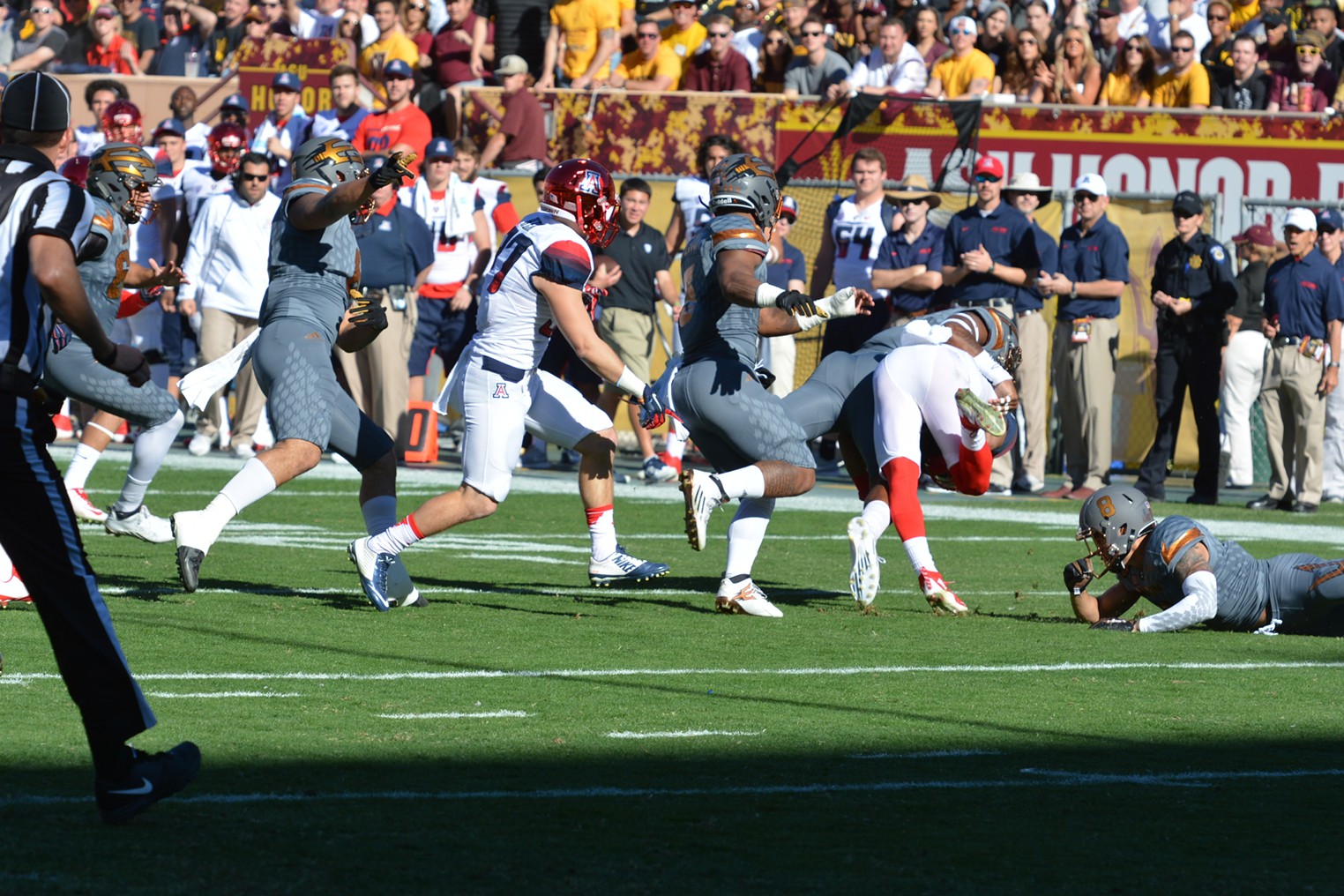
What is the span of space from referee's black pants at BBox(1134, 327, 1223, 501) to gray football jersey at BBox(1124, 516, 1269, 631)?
25.7 ft

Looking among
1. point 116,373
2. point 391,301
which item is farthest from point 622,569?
point 391,301

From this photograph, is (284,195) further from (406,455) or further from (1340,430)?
(1340,430)

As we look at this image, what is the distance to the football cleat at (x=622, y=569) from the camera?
35.1 feet

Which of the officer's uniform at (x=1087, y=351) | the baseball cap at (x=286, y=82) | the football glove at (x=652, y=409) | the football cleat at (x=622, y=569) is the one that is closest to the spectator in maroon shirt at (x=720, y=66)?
the baseball cap at (x=286, y=82)

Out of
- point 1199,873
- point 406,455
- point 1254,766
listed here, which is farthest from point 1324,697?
point 406,455

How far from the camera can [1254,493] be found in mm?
19031

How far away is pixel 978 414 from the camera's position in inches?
410

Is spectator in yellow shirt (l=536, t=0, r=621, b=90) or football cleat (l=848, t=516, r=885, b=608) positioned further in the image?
spectator in yellow shirt (l=536, t=0, r=621, b=90)

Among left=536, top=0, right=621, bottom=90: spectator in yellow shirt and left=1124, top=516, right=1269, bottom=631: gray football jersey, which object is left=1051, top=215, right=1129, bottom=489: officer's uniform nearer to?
left=536, top=0, right=621, bottom=90: spectator in yellow shirt

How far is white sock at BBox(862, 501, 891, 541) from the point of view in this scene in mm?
10141

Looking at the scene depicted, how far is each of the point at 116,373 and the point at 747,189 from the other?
3096mm

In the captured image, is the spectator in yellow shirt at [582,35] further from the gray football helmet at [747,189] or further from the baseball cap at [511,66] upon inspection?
the gray football helmet at [747,189]

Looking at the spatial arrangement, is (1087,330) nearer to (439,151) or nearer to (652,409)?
(439,151)

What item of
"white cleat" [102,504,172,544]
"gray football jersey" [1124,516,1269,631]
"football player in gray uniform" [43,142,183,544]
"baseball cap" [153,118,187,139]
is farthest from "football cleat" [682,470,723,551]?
"baseball cap" [153,118,187,139]
